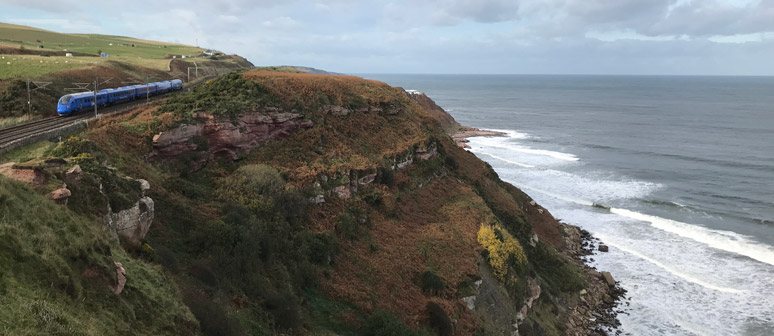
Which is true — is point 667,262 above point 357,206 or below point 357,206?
below

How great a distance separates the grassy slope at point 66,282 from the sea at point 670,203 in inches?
1309

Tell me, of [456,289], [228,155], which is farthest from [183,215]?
[456,289]

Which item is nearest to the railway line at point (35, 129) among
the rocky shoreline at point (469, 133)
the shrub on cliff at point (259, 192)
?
the shrub on cliff at point (259, 192)

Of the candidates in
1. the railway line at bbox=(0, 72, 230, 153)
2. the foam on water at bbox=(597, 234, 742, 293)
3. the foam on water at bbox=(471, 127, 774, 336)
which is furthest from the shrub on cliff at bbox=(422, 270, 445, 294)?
the foam on water at bbox=(597, 234, 742, 293)

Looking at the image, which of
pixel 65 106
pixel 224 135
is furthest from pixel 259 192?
pixel 65 106

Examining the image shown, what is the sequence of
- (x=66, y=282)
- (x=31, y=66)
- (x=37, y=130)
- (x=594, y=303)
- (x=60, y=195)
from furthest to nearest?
(x=31, y=66)
(x=594, y=303)
(x=37, y=130)
(x=60, y=195)
(x=66, y=282)

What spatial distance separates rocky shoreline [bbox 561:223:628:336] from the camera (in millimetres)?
34438

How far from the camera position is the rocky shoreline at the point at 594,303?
34.4 metres

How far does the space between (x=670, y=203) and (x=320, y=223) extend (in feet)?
173

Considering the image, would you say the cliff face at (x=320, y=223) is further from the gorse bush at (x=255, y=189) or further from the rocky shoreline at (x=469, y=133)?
the rocky shoreline at (x=469, y=133)

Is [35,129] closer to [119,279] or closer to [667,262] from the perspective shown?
[119,279]

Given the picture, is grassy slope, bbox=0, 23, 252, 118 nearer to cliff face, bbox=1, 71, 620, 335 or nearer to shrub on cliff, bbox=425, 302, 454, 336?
cliff face, bbox=1, 71, 620, 335

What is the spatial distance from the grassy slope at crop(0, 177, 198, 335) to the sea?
109 ft

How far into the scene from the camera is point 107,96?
125ft
